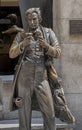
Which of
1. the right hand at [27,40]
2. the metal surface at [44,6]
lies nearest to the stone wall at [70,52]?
the metal surface at [44,6]

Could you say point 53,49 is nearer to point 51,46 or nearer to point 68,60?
point 51,46

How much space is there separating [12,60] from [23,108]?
3.25 meters

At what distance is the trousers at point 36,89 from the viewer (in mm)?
7375

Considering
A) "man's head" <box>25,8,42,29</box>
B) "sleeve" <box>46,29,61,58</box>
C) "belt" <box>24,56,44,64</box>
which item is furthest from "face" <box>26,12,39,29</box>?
"belt" <box>24,56,44,64</box>

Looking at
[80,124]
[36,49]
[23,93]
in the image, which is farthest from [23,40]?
[80,124]

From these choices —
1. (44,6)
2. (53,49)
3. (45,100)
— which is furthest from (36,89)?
(44,6)

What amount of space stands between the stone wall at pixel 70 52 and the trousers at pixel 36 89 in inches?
107

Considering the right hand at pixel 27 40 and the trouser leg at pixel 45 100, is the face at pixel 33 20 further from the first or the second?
the trouser leg at pixel 45 100

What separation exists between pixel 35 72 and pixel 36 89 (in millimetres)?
264

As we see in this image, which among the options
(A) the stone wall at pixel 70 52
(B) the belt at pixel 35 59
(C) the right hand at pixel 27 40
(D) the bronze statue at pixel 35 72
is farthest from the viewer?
(A) the stone wall at pixel 70 52

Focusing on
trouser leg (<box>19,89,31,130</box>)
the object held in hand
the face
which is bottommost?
trouser leg (<box>19,89,31,130</box>)

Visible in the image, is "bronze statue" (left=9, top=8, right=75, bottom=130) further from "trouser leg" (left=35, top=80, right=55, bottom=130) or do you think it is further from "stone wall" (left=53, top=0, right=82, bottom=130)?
"stone wall" (left=53, top=0, right=82, bottom=130)

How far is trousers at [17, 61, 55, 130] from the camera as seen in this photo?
738 cm

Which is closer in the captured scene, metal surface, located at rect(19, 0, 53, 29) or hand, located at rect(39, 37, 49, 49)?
hand, located at rect(39, 37, 49, 49)
